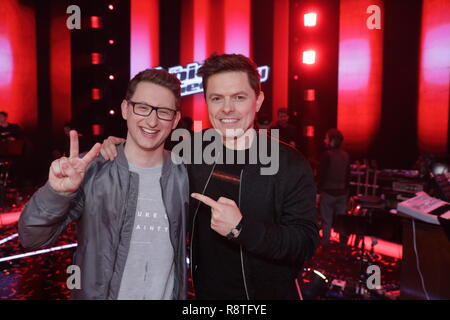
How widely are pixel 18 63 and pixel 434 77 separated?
11510 millimetres

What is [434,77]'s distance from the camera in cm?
780

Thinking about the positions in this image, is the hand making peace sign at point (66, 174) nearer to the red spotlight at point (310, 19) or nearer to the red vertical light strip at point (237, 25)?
the red spotlight at point (310, 19)

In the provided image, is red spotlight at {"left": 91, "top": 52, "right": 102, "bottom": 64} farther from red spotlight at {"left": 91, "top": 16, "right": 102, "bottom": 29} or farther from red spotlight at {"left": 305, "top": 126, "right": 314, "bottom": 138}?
red spotlight at {"left": 305, "top": 126, "right": 314, "bottom": 138}

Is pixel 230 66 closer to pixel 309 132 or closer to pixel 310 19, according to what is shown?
pixel 309 132

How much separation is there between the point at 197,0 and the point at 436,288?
33.6 feet

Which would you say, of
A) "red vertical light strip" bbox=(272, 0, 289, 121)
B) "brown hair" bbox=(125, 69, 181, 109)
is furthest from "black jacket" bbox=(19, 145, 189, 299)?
"red vertical light strip" bbox=(272, 0, 289, 121)

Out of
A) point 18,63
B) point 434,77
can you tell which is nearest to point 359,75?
point 434,77

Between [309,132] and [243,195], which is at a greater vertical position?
[309,132]

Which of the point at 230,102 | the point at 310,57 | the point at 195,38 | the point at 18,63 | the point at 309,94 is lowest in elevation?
the point at 230,102

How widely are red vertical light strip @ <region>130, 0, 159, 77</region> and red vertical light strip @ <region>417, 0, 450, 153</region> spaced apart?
24.3 feet

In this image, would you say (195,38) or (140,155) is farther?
(195,38)

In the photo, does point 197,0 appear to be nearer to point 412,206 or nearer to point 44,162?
point 44,162

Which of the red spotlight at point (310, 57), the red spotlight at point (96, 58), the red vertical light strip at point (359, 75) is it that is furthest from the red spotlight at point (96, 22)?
the red vertical light strip at point (359, 75)

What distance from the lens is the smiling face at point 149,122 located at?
1.87m
